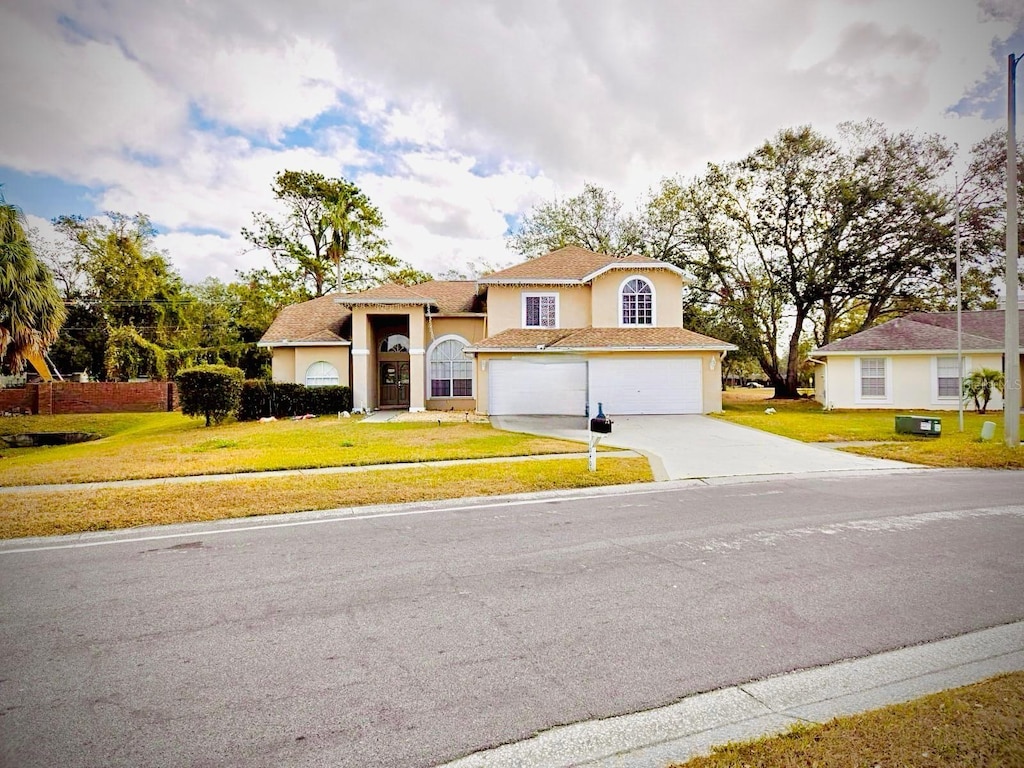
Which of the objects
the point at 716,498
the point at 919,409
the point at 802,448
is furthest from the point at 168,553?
the point at 919,409

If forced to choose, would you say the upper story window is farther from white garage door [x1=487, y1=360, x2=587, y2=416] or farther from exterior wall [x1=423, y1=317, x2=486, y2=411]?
white garage door [x1=487, y1=360, x2=587, y2=416]

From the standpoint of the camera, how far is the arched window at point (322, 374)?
24.7 meters

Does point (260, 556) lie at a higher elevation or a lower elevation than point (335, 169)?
lower

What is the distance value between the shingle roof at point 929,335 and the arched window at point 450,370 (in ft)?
56.1

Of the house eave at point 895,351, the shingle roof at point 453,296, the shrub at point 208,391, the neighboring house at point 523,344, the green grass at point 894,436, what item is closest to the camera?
the green grass at point 894,436

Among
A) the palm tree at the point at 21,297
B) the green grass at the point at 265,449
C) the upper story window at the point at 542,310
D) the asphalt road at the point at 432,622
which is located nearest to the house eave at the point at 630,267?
the upper story window at the point at 542,310

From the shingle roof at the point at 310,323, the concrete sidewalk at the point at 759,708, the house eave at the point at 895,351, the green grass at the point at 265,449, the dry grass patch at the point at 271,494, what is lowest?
the concrete sidewalk at the point at 759,708

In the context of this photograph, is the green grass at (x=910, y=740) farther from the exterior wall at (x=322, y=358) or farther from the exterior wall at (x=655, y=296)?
the exterior wall at (x=322, y=358)

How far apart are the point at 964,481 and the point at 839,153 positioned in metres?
27.0

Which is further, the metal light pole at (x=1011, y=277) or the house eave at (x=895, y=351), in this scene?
the house eave at (x=895, y=351)

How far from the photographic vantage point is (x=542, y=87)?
16.5 meters

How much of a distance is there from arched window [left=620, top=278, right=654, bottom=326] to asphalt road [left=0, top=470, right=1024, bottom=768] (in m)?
17.4

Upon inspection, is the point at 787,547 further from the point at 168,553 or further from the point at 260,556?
the point at 168,553

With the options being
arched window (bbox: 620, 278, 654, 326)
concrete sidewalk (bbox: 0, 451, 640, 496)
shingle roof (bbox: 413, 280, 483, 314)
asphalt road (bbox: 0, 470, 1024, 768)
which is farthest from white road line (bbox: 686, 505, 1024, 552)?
shingle roof (bbox: 413, 280, 483, 314)
